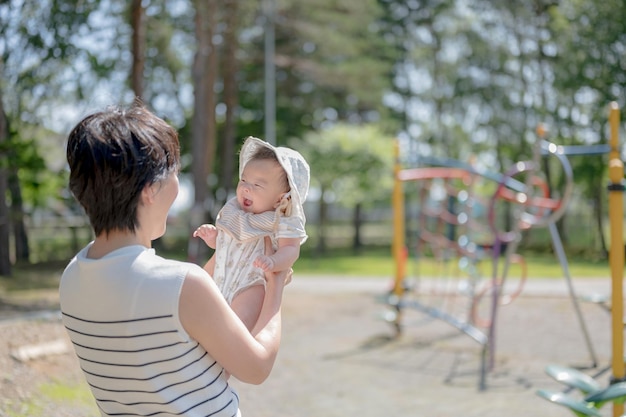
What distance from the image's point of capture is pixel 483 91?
30.6 m

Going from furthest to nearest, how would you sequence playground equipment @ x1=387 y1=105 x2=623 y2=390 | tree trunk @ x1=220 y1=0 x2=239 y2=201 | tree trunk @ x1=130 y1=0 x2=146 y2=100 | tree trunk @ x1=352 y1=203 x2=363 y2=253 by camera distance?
tree trunk @ x1=352 y1=203 x2=363 y2=253, tree trunk @ x1=220 y1=0 x2=239 y2=201, tree trunk @ x1=130 y1=0 x2=146 y2=100, playground equipment @ x1=387 y1=105 x2=623 y2=390

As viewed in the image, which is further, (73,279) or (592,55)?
(592,55)

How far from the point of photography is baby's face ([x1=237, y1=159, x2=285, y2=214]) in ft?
5.70

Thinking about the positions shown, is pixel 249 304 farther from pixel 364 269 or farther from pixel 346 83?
pixel 346 83

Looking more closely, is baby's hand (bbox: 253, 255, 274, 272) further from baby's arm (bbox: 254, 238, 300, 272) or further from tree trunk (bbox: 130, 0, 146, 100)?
tree trunk (bbox: 130, 0, 146, 100)

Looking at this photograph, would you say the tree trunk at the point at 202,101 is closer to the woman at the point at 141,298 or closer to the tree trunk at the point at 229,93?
the tree trunk at the point at 229,93

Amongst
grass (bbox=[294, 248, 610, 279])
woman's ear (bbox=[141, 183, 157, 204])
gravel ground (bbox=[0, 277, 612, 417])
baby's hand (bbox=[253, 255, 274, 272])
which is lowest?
grass (bbox=[294, 248, 610, 279])

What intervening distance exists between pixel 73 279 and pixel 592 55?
2281 cm

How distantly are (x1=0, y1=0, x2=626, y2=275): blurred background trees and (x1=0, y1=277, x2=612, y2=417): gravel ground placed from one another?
5.10 m

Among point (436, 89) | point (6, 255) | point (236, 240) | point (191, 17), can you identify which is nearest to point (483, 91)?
point (436, 89)

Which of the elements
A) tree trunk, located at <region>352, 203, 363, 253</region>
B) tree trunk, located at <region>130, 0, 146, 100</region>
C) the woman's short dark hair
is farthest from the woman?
tree trunk, located at <region>352, 203, 363, 253</region>

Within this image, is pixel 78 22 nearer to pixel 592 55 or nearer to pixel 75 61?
pixel 75 61

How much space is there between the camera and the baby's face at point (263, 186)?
5.70 feet

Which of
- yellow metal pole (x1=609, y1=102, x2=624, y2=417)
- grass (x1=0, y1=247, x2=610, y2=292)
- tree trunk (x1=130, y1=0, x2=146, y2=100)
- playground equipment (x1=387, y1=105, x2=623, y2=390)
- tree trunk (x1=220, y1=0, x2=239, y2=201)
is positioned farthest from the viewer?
tree trunk (x1=220, y1=0, x2=239, y2=201)
